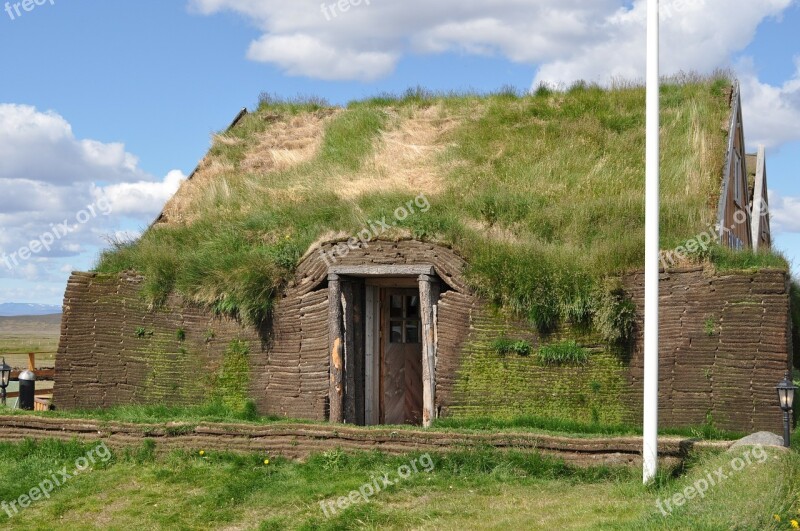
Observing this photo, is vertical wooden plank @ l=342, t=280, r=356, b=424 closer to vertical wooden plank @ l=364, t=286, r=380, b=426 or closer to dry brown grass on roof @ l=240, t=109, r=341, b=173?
vertical wooden plank @ l=364, t=286, r=380, b=426

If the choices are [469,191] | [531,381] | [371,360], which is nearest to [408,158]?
[469,191]

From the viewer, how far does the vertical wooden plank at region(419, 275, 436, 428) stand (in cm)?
1408

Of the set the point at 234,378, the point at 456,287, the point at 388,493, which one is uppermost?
the point at 456,287

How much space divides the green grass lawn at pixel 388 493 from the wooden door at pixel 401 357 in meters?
4.67

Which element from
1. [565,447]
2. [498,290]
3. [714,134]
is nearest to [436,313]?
[498,290]

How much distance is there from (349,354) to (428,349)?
1325mm

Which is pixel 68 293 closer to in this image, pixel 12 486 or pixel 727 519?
pixel 12 486

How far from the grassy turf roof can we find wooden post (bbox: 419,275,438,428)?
77 centimetres

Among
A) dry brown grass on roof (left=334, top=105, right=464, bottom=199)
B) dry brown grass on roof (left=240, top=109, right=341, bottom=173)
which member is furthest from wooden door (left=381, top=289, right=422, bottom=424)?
dry brown grass on roof (left=240, top=109, right=341, bottom=173)

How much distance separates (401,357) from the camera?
1606 cm

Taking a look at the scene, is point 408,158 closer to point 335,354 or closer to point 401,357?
point 401,357

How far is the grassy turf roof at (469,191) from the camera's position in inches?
550

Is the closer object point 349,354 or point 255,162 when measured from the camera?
point 349,354

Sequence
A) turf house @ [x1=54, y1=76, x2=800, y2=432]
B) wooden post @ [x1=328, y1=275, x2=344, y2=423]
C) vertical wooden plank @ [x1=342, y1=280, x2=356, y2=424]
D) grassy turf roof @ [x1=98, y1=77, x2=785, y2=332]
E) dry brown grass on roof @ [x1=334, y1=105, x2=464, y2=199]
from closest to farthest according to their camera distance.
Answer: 1. turf house @ [x1=54, y1=76, x2=800, y2=432]
2. grassy turf roof @ [x1=98, y1=77, x2=785, y2=332]
3. wooden post @ [x1=328, y1=275, x2=344, y2=423]
4. vertical wooden plank @ [x1=342, y1=280, x2=356, y2=424]
5. dry brown grass on roof @ [x1=334, y1=105, x2=464, y2=199]
